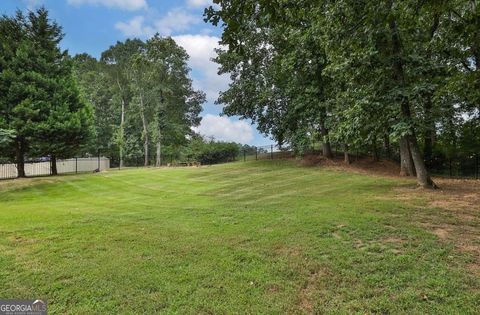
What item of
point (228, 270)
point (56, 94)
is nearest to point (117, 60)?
point (56, 94)

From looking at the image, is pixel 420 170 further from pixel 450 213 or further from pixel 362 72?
pixel 450 213

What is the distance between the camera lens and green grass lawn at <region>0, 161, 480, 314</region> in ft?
12.3

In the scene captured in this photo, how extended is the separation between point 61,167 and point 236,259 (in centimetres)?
2386

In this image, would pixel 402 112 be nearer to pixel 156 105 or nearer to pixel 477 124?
pixel 477 124

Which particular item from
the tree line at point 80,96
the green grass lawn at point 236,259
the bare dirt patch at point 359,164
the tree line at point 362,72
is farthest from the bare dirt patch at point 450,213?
the tree line at point 80,96

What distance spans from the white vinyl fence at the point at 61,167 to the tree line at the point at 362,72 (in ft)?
41.7

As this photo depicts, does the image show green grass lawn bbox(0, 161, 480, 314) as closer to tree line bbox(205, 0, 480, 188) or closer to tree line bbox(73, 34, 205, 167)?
tree line bbox(205, 0, 480, 188)

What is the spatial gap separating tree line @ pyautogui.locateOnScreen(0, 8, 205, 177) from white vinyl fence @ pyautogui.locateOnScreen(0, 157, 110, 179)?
6.63 feet

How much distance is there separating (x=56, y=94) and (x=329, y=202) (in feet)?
52.4

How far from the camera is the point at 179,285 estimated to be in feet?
13.5

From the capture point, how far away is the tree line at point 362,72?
5719 millimetres

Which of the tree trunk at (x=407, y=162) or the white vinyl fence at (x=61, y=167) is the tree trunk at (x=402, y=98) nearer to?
the tree trunk at (x=407, y=162)

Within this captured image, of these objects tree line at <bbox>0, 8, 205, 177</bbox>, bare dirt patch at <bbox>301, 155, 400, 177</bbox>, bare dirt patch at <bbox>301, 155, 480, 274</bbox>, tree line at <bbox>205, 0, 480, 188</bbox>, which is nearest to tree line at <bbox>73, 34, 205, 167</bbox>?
tree line at <bbox>0, 8, 205, 177</bbox>

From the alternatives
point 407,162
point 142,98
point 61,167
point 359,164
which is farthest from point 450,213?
point 142,98
